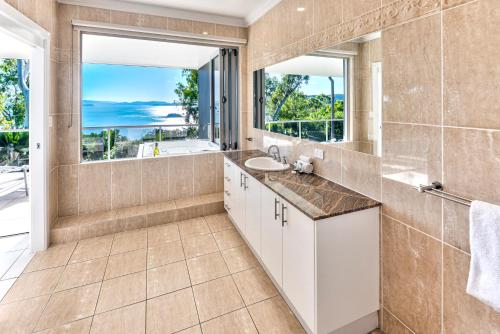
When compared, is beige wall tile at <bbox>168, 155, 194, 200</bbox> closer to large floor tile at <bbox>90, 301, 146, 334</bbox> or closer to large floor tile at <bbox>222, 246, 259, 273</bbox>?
large floor tile at <bbox>222, 246, 259, 273</bbox>

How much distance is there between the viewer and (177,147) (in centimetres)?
427

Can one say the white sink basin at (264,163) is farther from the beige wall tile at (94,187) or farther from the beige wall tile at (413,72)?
the beige wall tile at (94,187)

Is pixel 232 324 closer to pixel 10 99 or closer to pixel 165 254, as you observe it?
pixel 165 254

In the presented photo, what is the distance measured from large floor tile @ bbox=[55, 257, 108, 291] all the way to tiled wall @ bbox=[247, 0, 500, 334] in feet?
7.51

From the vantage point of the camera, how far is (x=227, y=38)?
12.1 feet

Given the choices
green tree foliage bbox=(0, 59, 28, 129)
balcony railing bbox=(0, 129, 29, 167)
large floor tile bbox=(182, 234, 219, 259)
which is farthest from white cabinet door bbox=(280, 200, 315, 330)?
green tree foliage bbox=(0, 59, 28, 129)

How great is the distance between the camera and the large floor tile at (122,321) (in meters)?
1.74

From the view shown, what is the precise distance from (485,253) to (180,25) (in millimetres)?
3699

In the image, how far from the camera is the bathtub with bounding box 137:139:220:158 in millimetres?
3779

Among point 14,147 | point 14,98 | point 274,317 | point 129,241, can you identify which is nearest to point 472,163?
point 274,317

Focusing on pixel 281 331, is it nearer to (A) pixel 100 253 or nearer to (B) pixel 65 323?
(B) pixel 65 323

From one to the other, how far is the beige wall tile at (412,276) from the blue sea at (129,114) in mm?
3453

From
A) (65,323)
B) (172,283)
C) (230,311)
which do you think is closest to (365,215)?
(230,311)

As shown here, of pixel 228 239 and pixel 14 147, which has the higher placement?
pixel 14 147
